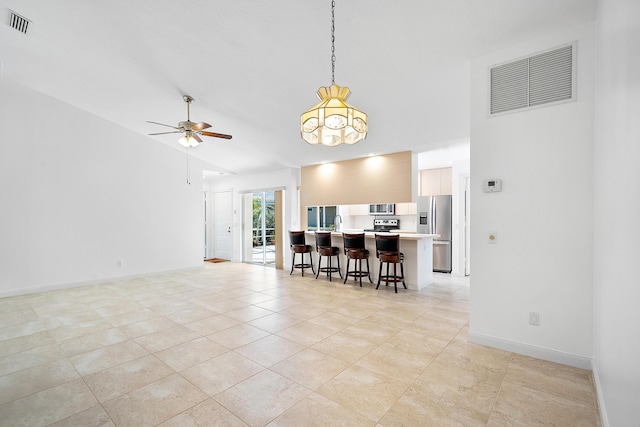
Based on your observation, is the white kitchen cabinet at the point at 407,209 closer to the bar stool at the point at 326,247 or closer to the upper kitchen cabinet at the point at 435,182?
the upper kitchen cabinet at the point at 435,182

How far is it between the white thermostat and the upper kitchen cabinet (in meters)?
4.45

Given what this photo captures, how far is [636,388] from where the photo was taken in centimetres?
118

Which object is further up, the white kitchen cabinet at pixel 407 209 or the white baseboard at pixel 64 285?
the white kitchen cabinet at pixel 407 209

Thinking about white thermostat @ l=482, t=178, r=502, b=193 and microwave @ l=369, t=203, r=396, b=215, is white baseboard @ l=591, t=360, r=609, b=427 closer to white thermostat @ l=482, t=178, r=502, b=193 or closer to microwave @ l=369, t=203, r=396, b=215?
white thermostat @ l=482, t=178, r=502, b=193

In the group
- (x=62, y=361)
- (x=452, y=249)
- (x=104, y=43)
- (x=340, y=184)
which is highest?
(x=104, y=43)

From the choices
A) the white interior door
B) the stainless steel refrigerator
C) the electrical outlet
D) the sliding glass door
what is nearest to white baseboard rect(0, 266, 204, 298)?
the white interior door

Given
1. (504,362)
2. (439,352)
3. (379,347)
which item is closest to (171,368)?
(379,347)

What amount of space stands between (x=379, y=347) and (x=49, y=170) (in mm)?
6484

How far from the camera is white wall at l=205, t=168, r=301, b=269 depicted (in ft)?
25.1

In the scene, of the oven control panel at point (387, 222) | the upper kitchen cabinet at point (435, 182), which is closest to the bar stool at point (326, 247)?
the oven control panel at point (387, 222)

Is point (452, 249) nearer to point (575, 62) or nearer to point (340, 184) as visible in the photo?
point (340, 184)

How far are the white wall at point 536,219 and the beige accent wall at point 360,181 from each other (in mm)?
2860

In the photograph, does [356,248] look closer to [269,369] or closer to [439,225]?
[439,225]

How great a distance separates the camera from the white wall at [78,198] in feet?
16.5
